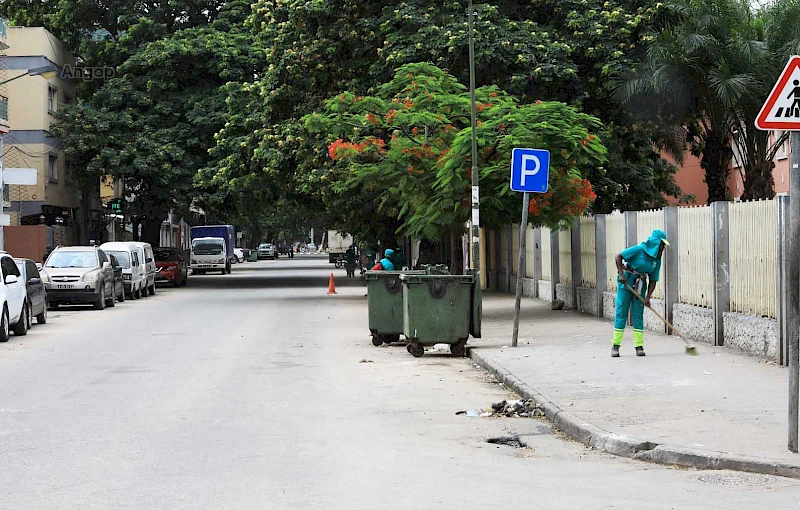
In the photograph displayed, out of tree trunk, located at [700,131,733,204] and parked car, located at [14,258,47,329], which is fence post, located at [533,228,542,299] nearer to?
tree trunk, located at [700,131,733,204]

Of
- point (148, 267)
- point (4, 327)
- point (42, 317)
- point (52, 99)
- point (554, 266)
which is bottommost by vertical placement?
point (42, 317)

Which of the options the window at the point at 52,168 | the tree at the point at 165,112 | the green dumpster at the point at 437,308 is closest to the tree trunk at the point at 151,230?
the tree at the point at 165,112

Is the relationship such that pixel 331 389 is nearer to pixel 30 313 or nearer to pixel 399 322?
pixel 399 322

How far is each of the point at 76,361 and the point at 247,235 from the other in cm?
11798

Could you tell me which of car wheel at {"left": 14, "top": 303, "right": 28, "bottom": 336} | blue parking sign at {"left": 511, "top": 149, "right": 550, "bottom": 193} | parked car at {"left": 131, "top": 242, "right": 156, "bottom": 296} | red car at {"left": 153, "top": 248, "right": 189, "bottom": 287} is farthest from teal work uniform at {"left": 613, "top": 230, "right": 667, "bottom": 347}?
red car at {"left": 153, "top": 248, "right": 189, "bottom": 287}

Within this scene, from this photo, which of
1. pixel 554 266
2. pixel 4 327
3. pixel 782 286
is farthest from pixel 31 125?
pixel 782 286

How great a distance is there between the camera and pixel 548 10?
1228 inches

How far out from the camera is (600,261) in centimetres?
2303

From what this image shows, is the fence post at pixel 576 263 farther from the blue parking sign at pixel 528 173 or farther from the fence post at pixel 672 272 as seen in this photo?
the blue parking sign at pixel 528 173

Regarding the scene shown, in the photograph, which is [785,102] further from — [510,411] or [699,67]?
[699,67]

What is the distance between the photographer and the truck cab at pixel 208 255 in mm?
63188

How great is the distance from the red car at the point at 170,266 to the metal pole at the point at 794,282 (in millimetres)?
39963

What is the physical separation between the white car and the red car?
977 inches

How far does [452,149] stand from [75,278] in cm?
1221
